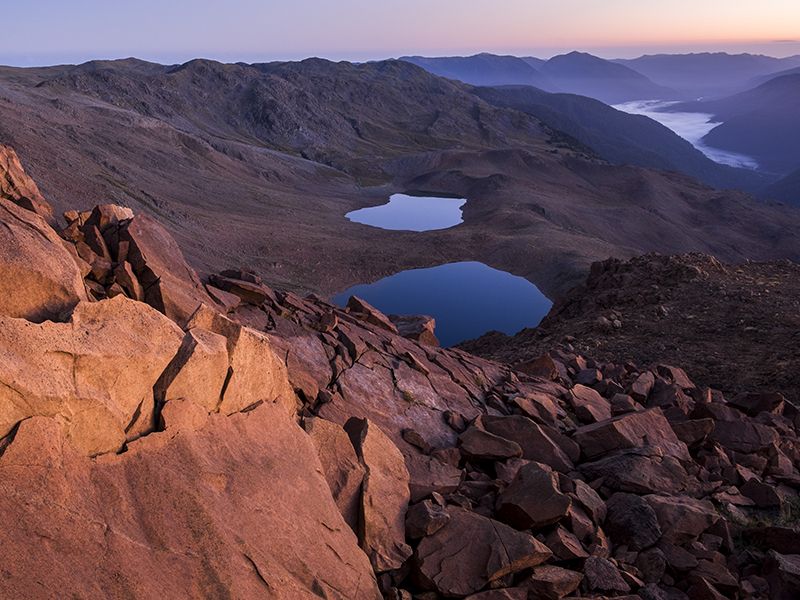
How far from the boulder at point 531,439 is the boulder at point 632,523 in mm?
1545

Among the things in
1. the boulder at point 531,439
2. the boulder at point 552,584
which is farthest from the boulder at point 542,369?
the boulder at point 552,584

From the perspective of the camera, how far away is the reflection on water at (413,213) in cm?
7431

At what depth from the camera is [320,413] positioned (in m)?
11.2

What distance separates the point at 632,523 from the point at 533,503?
1.80 meters

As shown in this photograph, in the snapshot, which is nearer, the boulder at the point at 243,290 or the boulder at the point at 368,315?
the boulder at the point at 243,290

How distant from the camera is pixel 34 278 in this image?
781 cm

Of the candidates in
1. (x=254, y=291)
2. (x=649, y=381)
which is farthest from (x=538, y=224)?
(x=254, y=291)

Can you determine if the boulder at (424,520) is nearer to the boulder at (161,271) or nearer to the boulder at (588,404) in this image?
the boulder at (161,271)

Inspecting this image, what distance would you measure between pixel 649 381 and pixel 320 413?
1072 cm

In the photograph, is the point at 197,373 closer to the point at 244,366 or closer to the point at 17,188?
the point at 244,366

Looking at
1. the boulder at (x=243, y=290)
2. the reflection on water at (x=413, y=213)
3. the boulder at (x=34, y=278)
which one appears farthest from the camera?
the reflection on water at (x=413, y=213)

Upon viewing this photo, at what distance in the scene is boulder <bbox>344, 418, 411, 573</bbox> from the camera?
28.5 ft

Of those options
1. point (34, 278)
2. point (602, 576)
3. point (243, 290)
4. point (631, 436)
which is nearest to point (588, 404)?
point (631, 436)

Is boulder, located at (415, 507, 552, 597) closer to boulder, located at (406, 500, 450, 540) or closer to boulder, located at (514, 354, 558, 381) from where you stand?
boulder, located at (406, 500, 450, 540)
